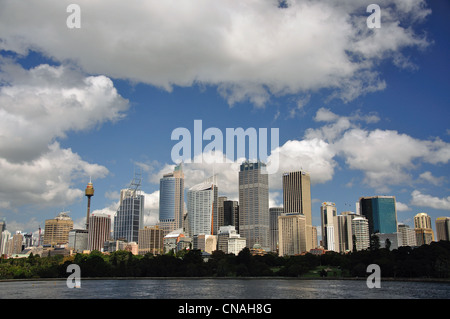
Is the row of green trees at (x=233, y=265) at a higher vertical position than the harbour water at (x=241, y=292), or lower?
higher

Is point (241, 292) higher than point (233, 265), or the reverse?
point (233, 265)

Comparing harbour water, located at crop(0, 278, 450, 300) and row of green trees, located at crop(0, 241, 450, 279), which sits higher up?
row of green trees, located at crop(0, 241, 450, 279)

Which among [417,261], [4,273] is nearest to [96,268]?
[4,273]

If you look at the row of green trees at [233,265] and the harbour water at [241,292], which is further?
the row of green trees at [233,265]

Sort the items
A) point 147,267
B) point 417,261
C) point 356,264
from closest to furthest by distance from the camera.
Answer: point 417,261, point 356,264, point 147,267

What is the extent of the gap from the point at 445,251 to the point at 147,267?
91.3 metres

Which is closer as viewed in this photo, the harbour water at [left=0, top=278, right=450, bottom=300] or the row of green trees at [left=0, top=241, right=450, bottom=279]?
the harbour water at [left=0, top=278, right=450, bottom=300]

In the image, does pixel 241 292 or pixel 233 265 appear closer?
pixel 241 292

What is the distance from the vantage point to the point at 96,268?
5989 inches
